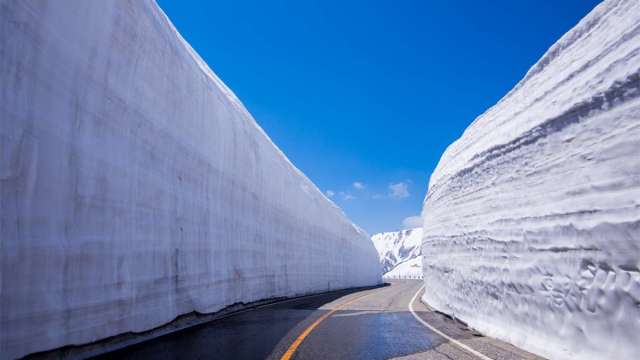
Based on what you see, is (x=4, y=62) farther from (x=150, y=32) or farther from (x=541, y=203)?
(x=541, y=203)

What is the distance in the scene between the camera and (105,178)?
6.40 meters

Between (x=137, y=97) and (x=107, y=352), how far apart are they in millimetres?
4332

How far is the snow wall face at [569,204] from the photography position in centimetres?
468

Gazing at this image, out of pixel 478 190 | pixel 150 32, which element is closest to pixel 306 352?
pixel 478 190

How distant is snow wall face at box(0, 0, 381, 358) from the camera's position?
4648 mm

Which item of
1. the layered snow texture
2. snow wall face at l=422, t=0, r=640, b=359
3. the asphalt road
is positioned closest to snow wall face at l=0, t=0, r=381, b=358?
the asphalt road

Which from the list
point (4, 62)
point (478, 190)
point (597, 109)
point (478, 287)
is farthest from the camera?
point (478, 190)

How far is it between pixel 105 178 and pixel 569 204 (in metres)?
6.68

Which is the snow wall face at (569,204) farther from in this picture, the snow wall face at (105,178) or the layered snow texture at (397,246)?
the layered snow texture at (397,246)

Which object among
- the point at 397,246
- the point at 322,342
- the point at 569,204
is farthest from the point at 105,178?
the point at 397,246

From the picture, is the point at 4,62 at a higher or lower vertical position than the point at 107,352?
higher

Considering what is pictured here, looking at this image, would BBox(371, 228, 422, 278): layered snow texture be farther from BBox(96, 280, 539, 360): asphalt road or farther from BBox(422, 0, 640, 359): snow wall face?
BBox(422, 0, 640, 359): snow wall face

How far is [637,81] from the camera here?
183 inches

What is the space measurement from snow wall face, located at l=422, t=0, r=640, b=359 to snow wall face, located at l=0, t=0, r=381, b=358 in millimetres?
6316
